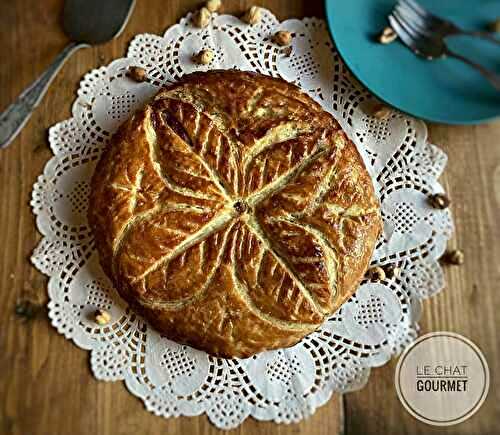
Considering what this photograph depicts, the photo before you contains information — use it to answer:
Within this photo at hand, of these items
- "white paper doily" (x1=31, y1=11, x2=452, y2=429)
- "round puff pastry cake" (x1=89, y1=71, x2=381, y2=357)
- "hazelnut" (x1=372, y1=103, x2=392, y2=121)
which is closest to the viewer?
"round puff pastry cake" (x1=89, y1=71, x2=381, y2=357)

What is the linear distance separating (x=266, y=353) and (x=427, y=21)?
3.82 ft

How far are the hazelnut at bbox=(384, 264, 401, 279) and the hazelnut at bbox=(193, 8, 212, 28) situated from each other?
0.99 metres

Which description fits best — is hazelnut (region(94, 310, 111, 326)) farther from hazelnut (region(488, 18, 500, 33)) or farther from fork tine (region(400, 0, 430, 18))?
hazelnut (region(488, 18, 500, 33))

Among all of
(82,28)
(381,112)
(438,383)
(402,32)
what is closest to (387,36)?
(402,32)

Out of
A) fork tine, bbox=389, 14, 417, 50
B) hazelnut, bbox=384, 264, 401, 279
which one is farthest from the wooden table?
fork tine, bbox=389, 14, 417, 50

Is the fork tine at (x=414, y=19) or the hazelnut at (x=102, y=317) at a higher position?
the fork tine at (x=414, y=19)

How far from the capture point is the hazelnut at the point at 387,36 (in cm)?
207

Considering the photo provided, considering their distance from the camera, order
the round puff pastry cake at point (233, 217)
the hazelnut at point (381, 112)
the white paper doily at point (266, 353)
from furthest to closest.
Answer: the hazelnut at point (381, 112)
the white paper doily at point (266, 353)
the round puff pastry cake at point (233, 217)

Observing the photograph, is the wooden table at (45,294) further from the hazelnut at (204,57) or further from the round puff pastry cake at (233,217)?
the round puff pastry cake at (233,217)

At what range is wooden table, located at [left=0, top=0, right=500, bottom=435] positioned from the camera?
6.52ft

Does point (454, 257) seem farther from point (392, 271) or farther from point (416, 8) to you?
point (416, 8)

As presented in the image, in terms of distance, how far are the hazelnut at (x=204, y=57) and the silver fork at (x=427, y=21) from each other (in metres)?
0.62

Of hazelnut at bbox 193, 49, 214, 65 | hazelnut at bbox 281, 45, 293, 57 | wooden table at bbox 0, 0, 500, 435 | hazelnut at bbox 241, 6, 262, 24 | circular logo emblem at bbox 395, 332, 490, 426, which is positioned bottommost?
circular logo emblem at bbox 395, 332, 490, 426

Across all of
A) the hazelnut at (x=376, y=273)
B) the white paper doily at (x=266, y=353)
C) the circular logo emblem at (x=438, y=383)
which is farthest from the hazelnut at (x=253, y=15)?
the circular logo emblem at (x=438, y=383)
